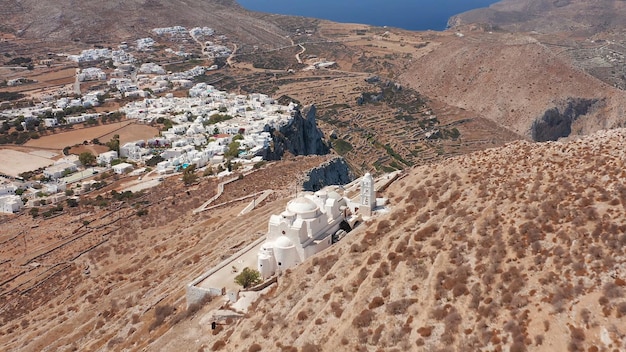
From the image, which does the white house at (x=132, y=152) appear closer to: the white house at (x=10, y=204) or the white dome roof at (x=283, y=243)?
the white house at (x=10, y=204)

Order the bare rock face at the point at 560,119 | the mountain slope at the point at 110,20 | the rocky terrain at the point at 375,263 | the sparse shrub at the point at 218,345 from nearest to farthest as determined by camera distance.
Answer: the rocky terrain at the point at 375,263, the sparse shrub at the point at 218,345, the bare rock face at the point at 560,119, the mountain slope at the point at 110,20

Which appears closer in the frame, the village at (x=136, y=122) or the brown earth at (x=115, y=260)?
the brown earth at (x=115, y=260)

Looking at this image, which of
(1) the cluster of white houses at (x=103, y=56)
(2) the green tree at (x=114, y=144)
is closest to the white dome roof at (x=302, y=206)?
(2) the green tree at (x=114, y=144)

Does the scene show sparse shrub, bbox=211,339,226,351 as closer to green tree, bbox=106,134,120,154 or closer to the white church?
the white church

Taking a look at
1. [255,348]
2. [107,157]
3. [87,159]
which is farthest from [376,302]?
[107,157]

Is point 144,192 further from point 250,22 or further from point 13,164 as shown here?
point 250,22

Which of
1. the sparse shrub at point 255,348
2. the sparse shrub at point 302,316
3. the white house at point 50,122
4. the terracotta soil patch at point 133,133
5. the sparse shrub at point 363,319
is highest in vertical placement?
the sparse shrub at point 363,319
